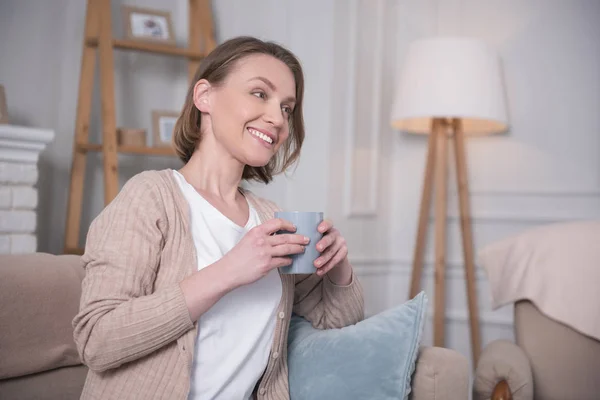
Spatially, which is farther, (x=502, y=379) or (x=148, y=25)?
(x=148, y=25)

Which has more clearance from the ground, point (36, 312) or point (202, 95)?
point (202, 95)

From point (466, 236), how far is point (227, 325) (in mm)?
1743

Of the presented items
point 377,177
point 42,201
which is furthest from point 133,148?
point 377,177

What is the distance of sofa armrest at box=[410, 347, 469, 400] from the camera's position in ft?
4.22

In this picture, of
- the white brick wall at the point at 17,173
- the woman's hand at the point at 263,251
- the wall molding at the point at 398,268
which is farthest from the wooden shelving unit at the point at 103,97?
the woman's hand at the point at 263,251

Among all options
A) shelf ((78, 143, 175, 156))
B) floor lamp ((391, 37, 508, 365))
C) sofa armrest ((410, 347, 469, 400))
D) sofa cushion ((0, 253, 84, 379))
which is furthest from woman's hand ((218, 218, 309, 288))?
shelf ((78, 143, 175, 156))

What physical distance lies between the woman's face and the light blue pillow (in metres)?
0.41

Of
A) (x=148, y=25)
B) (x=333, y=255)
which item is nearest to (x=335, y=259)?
(x=333, y=255)

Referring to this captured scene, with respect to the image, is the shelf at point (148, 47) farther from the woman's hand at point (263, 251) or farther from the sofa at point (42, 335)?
the woman's hand at point (263, 251)

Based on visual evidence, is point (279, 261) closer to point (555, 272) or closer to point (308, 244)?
point (308, 244)

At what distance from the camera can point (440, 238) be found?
110 inches

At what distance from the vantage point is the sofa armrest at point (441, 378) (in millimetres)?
1285

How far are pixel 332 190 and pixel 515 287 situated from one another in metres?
1.16

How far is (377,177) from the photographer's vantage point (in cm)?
318
